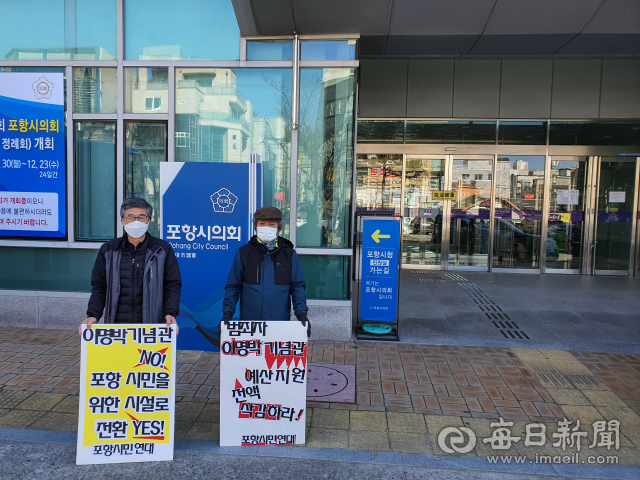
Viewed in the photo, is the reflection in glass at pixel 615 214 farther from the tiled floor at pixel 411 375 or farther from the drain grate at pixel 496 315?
the tiled floor at pixel 411 375

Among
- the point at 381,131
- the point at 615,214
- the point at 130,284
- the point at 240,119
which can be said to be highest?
the point at 381,131

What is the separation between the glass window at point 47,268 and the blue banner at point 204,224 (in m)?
1.95

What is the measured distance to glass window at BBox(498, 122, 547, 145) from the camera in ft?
32.5

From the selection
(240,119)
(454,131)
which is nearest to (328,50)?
(240,119)

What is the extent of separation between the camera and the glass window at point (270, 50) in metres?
5.57

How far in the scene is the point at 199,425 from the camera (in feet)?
11.6

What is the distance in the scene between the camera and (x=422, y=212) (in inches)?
409

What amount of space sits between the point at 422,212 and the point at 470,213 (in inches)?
44.1

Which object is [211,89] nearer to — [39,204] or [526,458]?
[39,204]

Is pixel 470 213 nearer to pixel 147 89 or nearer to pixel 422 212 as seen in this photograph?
pixel 422 212

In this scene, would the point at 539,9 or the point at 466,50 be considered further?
the point at 466,50

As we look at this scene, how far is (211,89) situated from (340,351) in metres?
3.73

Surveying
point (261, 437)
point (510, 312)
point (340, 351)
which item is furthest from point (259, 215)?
point (510, 312)

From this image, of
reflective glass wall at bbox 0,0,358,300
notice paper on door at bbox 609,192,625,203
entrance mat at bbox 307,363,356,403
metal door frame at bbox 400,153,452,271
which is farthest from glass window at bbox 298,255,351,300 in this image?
notice paper on door at bbox 609,192,625,203
